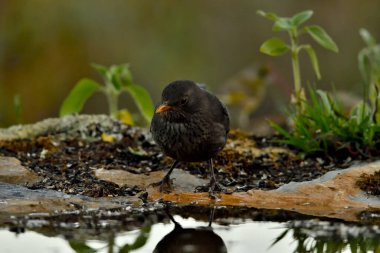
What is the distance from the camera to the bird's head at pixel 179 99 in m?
5.78

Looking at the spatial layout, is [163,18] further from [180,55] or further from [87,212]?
[87,212]

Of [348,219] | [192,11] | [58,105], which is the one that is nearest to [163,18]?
[192,11]

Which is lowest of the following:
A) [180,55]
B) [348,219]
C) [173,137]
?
[348,219]

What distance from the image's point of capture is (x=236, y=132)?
6.92 meters

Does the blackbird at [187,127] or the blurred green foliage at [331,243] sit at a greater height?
the blackbird at [187,127]

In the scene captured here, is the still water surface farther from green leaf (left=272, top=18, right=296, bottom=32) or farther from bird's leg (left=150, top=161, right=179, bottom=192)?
green leaf (left=272, top=18, right=296, bottom=32)

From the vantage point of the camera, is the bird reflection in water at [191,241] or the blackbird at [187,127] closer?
the bird reflection in water at [191,241]

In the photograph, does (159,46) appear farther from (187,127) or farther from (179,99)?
(187,127)

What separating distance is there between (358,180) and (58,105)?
5.36 metres

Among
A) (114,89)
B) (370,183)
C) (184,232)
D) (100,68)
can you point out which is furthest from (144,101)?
(184,232)

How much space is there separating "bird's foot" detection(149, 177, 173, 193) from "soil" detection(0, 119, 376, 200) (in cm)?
14

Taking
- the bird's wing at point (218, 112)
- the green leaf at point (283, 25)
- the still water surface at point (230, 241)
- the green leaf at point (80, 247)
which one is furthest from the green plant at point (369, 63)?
the green leaf at point (80, 247)

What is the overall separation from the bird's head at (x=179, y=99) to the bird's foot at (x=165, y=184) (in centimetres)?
47

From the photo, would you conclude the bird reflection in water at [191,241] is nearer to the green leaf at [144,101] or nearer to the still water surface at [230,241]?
the still water surface at [230,241]
